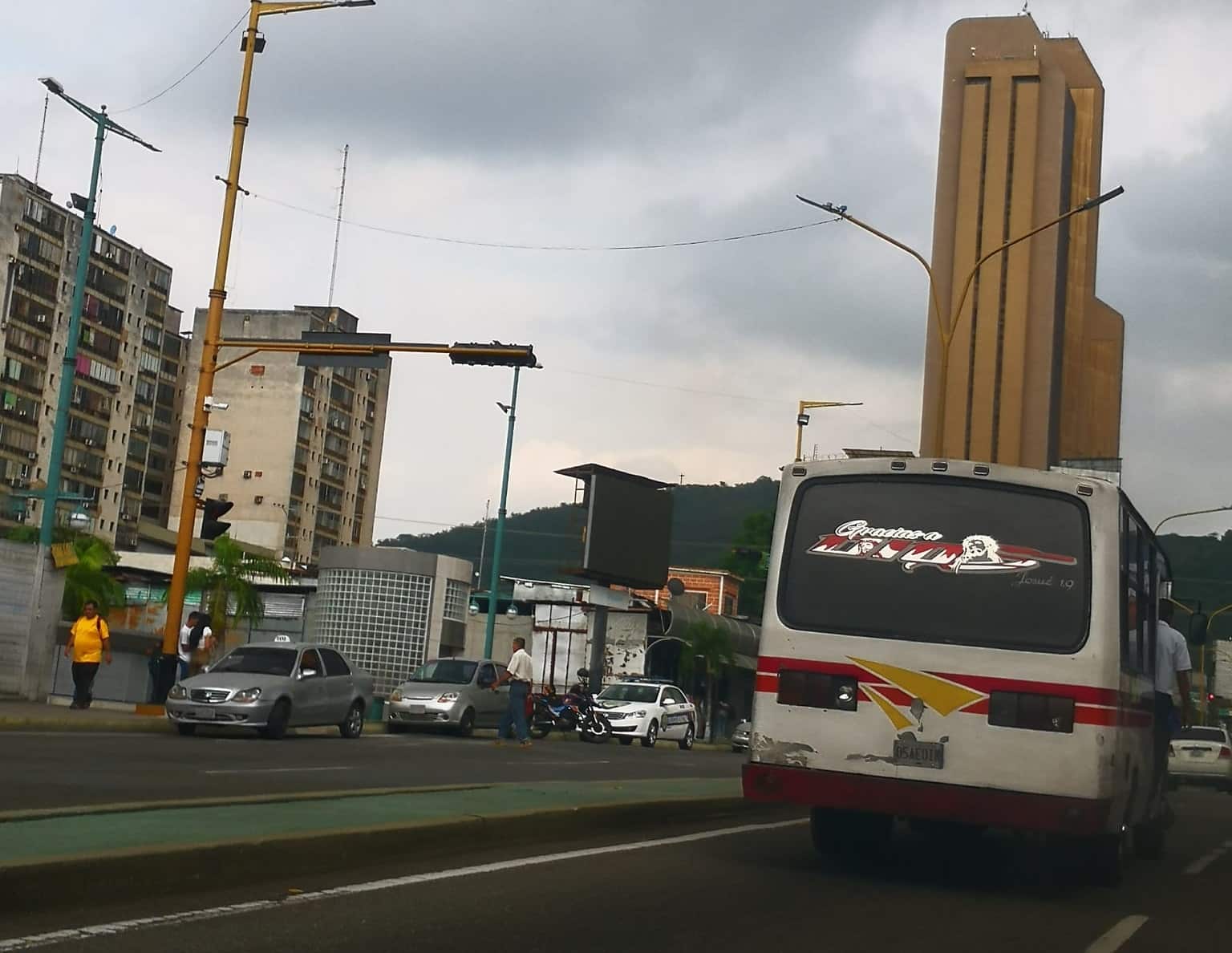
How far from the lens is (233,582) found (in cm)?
5003

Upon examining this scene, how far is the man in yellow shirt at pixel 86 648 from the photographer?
25766mm

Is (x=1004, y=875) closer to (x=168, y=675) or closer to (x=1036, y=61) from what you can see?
(x=168, y=675)

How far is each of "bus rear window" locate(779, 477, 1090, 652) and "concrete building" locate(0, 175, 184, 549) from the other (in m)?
80.9

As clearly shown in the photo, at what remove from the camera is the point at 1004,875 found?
11586 mm

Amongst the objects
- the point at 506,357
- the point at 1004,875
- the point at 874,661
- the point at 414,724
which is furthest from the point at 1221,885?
the point at 414,724

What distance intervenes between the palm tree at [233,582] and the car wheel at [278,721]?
2611 cm

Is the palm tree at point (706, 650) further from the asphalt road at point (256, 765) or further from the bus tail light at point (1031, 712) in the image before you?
the bus tail light at point (1031, 712)

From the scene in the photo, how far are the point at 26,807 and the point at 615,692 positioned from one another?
98.4 ft

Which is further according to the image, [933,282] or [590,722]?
[590,722]

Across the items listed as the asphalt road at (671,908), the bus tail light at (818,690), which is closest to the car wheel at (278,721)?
the asphalt road at (671,908)

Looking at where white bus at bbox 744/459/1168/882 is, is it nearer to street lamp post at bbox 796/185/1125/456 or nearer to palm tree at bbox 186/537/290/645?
street lamp post at bbox 796/185/1125/456

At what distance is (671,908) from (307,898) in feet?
6.32

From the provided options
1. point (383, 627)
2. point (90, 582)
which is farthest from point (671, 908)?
point (90, 582)

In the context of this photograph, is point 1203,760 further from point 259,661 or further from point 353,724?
point 259,661
